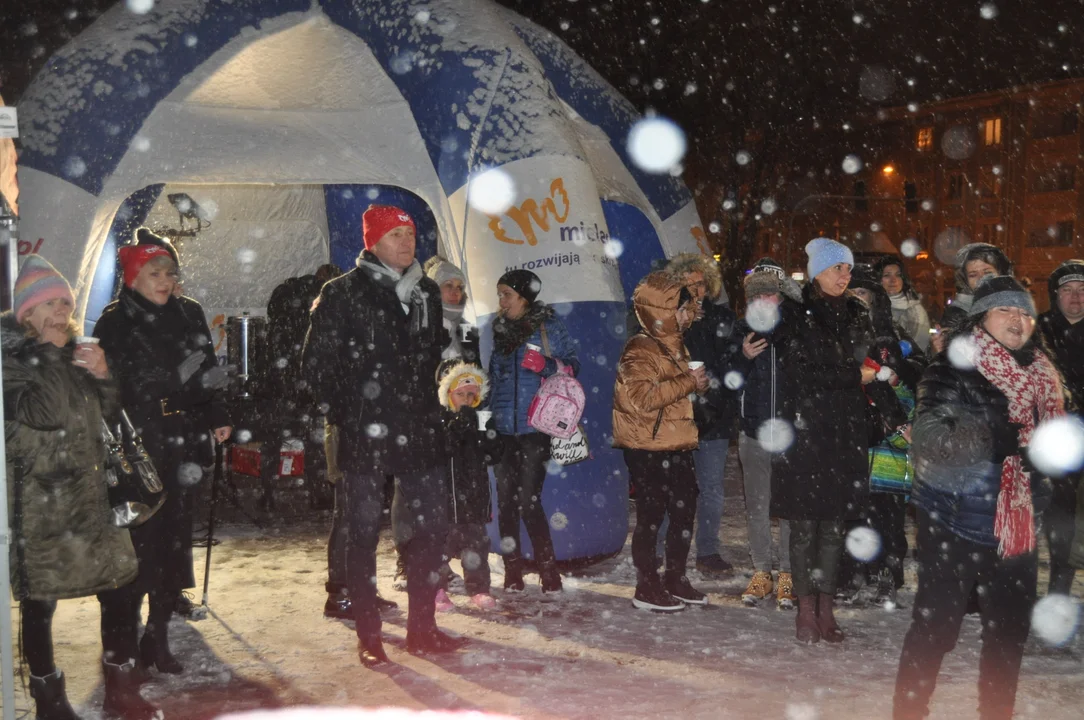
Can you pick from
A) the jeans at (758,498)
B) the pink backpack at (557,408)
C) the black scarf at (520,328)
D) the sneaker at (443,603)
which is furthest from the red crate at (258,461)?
the jeans at (758,498)

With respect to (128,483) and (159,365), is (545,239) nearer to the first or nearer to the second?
(159,365)

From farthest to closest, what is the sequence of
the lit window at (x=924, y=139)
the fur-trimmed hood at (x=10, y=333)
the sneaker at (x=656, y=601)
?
the lit window at (x=924, y=139) < the sneaker at (x=656, y=601) < the fur-trimmed hood at (x=10, y=333)

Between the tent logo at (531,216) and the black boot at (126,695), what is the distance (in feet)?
11.9

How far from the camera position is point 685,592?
5840 millimetres

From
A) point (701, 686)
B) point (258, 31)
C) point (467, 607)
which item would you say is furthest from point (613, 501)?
point (258, 31)

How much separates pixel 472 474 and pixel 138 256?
6.82 feet

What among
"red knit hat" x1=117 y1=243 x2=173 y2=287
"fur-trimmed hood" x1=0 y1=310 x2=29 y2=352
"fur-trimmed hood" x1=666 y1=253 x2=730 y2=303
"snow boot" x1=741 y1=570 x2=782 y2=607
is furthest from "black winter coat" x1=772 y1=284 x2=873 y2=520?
"fur-trimmed hood" x1=0 y1=310 x2=29 y2=352

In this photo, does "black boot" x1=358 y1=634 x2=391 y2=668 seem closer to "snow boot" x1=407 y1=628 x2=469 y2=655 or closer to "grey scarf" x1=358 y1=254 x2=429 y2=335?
"snow boot" x1=407 y1=628 x2=469 y2=655

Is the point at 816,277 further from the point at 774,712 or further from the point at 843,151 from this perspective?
the point at 843,151

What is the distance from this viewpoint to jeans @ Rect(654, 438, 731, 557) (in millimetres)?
6570

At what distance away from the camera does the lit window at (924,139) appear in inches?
1989

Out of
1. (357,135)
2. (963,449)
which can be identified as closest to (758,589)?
(963,449)

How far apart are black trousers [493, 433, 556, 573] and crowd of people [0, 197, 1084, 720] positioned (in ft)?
0.04

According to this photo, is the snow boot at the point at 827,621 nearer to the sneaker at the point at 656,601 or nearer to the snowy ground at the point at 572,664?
the snowy ground at the point at 572,664
